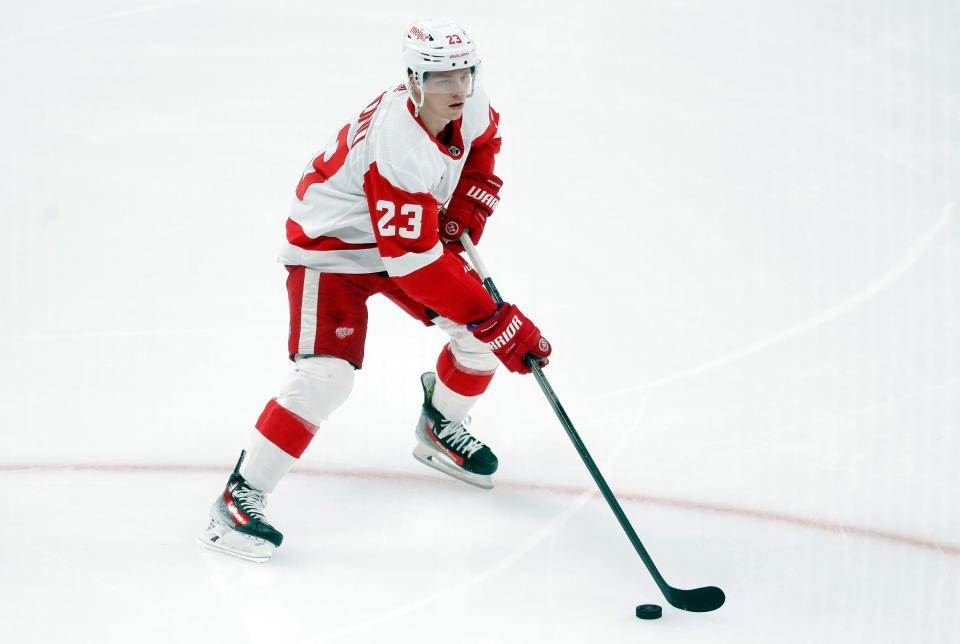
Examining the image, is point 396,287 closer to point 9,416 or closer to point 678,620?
point 678,620

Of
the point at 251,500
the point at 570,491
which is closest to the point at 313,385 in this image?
the point at 251,500

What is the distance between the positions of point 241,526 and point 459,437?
67 cm

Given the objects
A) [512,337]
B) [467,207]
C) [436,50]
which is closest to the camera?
[436,50]

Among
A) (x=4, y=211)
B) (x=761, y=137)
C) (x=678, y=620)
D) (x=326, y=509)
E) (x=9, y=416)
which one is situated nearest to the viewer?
(x=678, y=620)

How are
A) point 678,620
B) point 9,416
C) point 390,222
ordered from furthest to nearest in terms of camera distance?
point 9,416 < point 390,222 < point 678,620

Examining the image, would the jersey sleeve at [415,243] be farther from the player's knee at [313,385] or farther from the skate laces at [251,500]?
the skate laces at [251,500]

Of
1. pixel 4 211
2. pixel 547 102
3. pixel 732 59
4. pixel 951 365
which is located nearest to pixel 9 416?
pixel 4 211

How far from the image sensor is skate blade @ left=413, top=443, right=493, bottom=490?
9.14ft

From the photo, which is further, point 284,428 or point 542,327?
point 542,327

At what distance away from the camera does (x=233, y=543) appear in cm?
239

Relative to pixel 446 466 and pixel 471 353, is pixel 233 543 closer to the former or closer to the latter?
pixel 446 466

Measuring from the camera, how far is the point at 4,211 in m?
4.12

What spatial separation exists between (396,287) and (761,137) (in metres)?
2.29

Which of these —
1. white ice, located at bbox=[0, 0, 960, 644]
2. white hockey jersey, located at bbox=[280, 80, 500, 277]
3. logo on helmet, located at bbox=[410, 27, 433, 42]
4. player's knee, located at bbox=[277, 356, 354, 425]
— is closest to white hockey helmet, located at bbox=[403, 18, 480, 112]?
logo on helmet, located at bbox=[410, 27, 433, 42]
